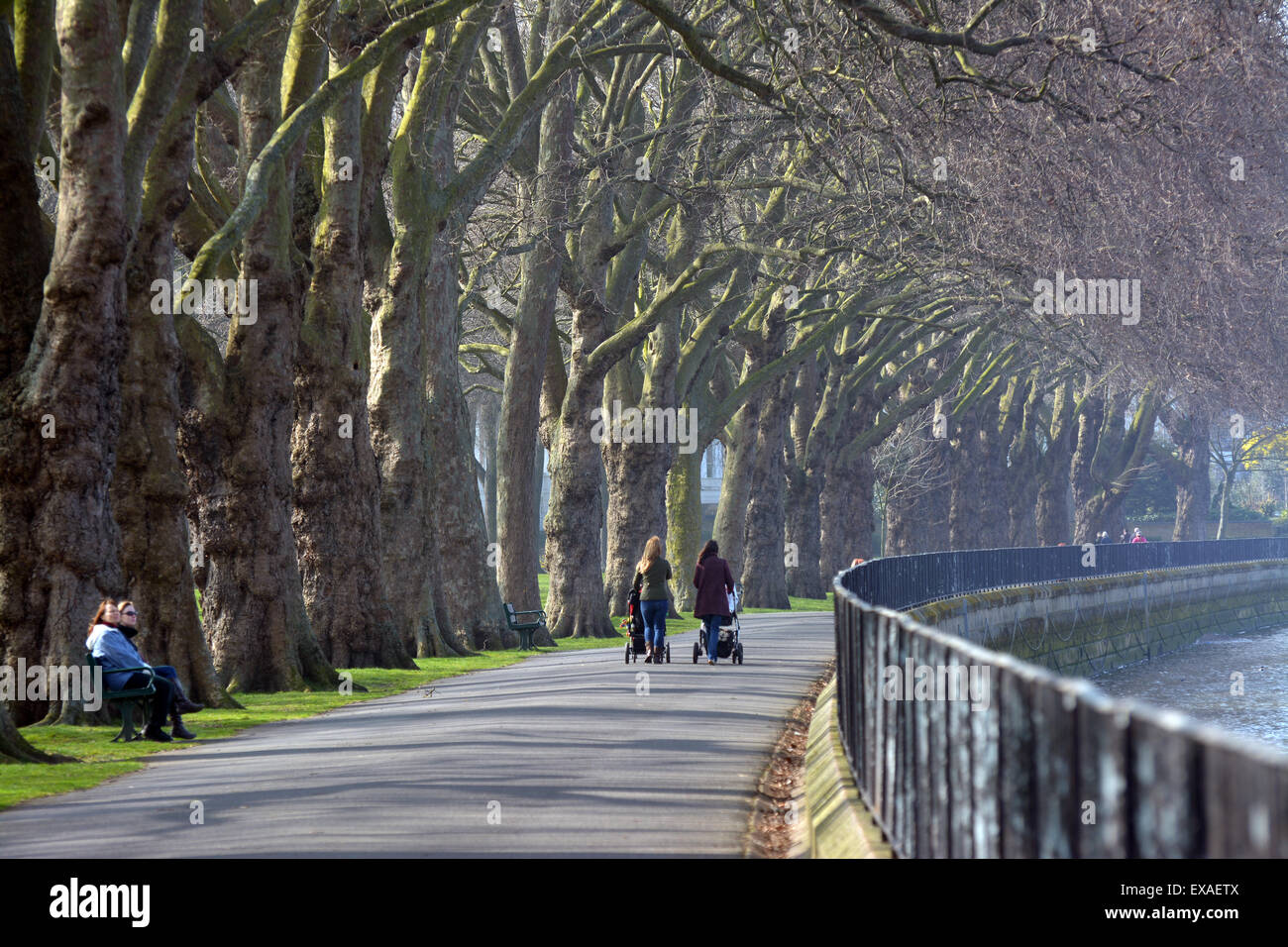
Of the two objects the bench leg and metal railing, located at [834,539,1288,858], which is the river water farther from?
metal railing, located at [834,539,1288,858]

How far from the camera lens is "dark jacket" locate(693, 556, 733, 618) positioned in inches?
898

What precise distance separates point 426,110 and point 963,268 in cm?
1095

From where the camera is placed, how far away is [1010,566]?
38.9 m

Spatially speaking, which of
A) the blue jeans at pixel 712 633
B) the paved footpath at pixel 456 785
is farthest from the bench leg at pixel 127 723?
the blue jeans at pixel 712 633

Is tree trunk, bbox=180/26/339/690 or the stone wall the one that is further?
the stone wall

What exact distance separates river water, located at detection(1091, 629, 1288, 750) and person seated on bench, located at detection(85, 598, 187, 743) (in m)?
18.6

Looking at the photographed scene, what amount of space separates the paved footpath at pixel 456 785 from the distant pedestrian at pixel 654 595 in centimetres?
406

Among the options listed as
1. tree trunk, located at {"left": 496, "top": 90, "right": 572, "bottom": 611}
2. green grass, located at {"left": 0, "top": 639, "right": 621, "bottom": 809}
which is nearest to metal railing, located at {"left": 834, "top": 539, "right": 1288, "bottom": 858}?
green grass, located at {"left": 0, "top": 639, "right": 621, "bottom": 809}

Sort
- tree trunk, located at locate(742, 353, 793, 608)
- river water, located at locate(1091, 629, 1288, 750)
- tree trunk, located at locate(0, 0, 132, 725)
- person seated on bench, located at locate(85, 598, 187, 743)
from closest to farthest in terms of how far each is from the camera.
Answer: person seated on bench, located at locate(85, 598, 187, 743)
tree trunk, located at locate(0, 0, 132, 725)
river water, located at locate(1091, 629, 1288, 750)
tree trunk, located at locate(742, 353, 793, 608)

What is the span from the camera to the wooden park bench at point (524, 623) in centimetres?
2883

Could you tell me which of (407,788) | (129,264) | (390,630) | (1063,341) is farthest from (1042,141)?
(1063,341)

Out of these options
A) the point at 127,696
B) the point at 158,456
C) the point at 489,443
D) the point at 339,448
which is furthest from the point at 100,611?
the point at 489,443

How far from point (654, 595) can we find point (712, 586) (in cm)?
Answer: 92
